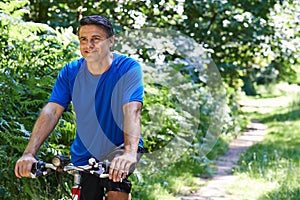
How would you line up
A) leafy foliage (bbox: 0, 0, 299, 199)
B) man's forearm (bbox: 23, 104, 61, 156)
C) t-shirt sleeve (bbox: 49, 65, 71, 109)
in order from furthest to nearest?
1. leafy foliage (bbox: 0, 0, 299, 199)
2. t-shirt sleeve (bbox: 49, 65, 71, 109)
3. man's forearm (bbox: 23, 104, 61, 156)

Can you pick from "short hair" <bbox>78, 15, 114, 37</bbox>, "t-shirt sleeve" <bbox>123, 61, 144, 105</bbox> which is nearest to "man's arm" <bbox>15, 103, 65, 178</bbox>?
"t-shirt sleeve" <bbox>123, 61, 144, 105</bbox>

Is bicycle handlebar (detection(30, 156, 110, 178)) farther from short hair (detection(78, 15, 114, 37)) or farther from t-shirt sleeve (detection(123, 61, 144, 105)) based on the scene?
short hair (detection(78, 15, 114, 37))

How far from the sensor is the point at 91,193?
3.57 meters

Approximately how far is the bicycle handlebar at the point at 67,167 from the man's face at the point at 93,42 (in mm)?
750

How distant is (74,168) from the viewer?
299cm

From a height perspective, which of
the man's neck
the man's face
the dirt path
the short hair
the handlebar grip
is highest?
the short hair

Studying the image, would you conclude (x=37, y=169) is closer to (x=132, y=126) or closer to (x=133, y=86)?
(x=132, y=126)

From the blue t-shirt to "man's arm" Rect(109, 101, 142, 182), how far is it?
102mm

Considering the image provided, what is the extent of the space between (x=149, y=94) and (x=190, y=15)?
4272 mm

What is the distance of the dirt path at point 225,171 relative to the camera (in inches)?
298

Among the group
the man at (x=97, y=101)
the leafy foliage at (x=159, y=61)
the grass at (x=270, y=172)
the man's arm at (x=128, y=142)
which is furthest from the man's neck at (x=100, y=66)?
the grass at (x=270, y=172)

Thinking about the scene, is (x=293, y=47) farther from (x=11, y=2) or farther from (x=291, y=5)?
(x=11, y=2)

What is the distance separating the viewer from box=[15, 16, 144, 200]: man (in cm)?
342

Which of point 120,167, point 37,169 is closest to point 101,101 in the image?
point 37,169
